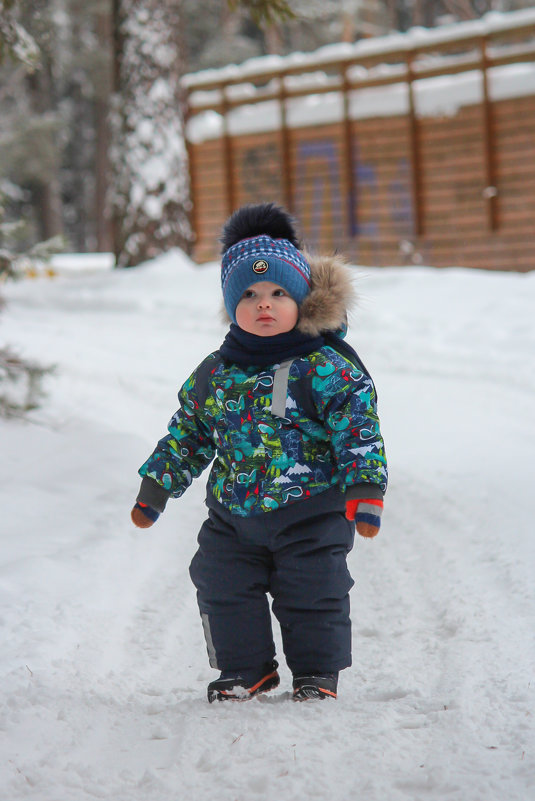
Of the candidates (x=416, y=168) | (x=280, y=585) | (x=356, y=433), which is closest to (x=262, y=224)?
(x=356, y=433)

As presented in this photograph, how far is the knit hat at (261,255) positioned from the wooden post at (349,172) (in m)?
10.5

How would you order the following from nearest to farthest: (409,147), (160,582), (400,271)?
(160,582) < (400,271) < (409,147)

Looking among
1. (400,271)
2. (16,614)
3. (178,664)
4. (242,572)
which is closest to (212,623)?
(242,572)

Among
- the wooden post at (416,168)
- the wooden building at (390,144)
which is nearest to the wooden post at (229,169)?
the wooden building at (390,144)

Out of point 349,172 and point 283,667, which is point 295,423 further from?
point 349,172

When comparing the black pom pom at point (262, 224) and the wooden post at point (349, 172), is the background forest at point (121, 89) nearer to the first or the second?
the wooden post at point (349, 172)

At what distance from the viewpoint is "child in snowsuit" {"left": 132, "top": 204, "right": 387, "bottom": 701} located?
289cm

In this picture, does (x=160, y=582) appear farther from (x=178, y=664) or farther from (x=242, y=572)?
(x=242, y=572)

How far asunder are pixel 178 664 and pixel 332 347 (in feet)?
4.19

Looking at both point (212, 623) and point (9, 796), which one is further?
point (212, 623)

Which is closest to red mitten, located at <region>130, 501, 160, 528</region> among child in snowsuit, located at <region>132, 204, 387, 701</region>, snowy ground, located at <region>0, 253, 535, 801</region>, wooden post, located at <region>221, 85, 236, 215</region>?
child in snowsuit, located at <region>132, 204, 387, 701</region>

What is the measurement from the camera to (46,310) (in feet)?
38.7

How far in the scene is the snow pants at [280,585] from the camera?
9.50ft

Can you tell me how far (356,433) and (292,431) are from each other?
22 cm
